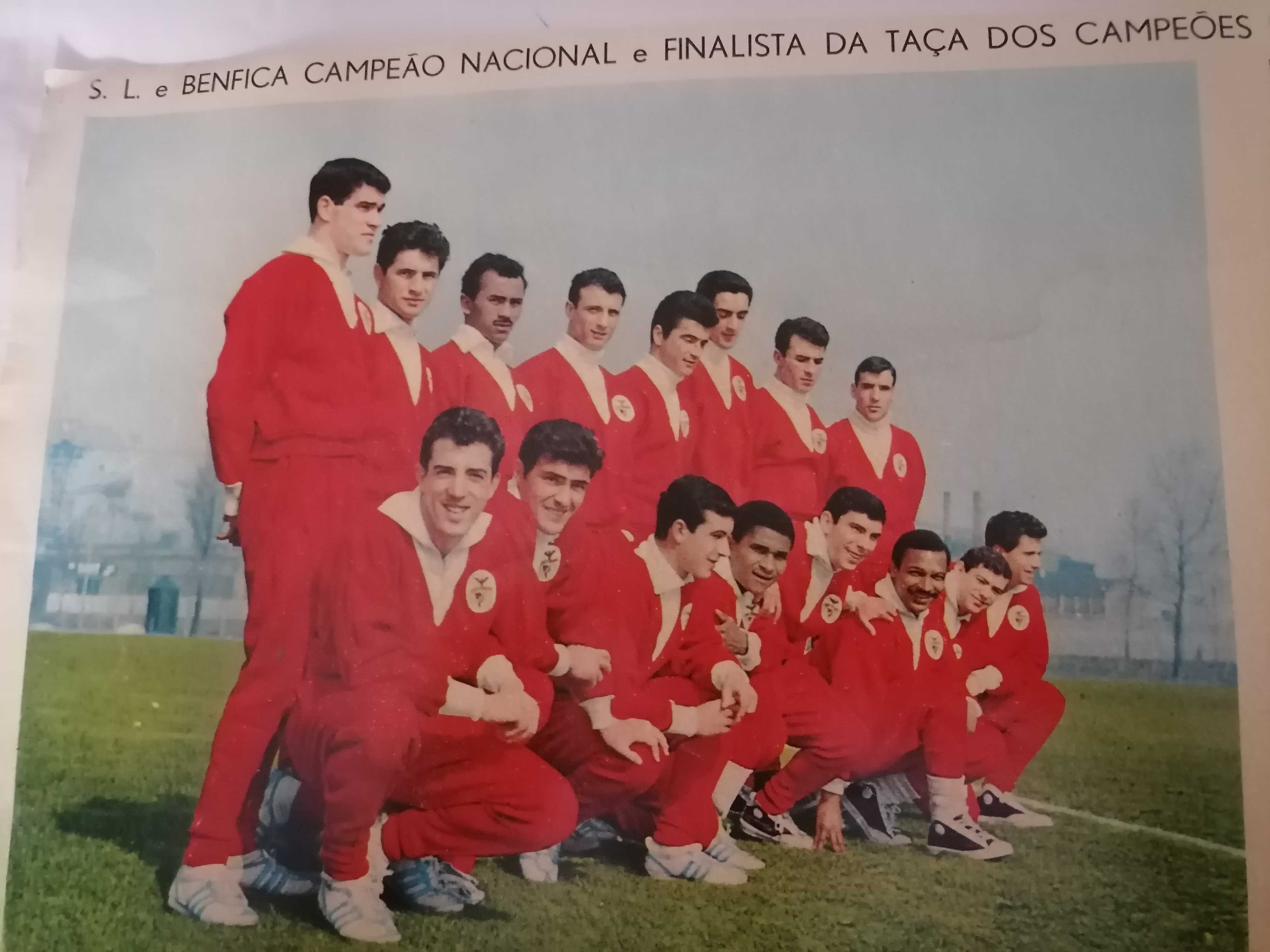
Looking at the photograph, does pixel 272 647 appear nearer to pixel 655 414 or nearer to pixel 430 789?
pixel 430 789

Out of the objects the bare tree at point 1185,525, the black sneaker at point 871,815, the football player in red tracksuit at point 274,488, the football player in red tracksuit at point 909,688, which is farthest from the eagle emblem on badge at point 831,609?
the football player in red tracksuit at point 274,488

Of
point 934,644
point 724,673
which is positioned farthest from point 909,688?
point 724,673

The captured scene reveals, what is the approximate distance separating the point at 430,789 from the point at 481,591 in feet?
0.48

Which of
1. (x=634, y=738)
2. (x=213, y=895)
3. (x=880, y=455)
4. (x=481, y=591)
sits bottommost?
(x=213, y=895)

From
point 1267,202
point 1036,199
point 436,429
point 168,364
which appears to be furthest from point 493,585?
point 1267,202

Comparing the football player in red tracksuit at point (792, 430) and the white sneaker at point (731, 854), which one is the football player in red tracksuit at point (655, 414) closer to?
the football player in red tracksuit at point (792, 430)

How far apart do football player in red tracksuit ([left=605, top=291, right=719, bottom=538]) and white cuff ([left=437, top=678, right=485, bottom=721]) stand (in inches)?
6.4

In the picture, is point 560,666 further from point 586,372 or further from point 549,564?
point 586,372

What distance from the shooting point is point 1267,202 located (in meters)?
0.69

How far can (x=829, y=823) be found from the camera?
0.66 metres

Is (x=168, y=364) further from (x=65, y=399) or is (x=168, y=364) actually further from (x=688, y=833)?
(x=688, y=833)

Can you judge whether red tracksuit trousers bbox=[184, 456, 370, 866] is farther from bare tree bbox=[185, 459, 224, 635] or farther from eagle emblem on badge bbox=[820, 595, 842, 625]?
A: eagle emblem on badge bbox=[820, 595, 842, 625]

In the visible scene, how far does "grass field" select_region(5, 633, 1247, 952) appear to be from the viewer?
0.62m

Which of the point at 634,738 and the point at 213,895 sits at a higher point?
the point at 634,738
